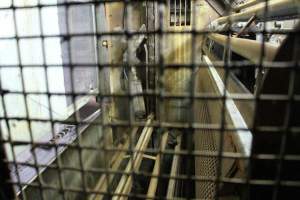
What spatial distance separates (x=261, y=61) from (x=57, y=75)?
1349 millimetres

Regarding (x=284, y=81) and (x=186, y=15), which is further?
(x=186, y=15)

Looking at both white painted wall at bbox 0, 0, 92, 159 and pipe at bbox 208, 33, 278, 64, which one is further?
white painted wall at bbox 0, 0, 92, 159

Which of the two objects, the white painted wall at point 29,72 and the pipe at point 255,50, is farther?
the white painted wall at point 29,72

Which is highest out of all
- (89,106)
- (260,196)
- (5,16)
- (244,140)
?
(5,16)

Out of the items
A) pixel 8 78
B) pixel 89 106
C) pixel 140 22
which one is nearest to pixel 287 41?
pixel 8 78

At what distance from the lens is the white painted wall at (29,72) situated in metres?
1.22

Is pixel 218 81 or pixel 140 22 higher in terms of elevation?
pixel 140 22

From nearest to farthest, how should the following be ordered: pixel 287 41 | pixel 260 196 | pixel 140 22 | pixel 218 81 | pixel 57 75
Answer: pixel 287 41
pixel 260 196
pixel 218 81
pixel 57 75
pixel 140 22

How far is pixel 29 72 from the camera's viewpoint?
4.66 ft

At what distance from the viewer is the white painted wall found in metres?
1.22

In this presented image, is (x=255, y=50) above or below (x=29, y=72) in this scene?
above

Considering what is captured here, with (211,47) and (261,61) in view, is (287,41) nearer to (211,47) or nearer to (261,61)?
(261,61)

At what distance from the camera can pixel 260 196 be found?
62 centimetres

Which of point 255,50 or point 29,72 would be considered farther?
point 29,72
